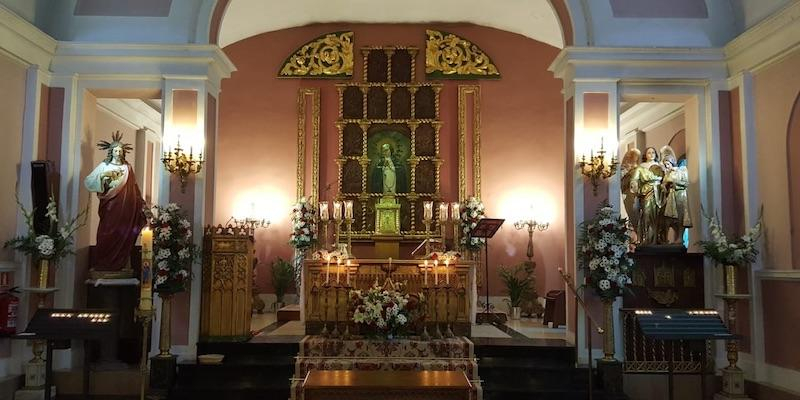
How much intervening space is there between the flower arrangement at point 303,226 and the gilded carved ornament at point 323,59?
9.51ft

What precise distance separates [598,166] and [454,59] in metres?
6.85

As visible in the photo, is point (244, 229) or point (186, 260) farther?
point (244, 229)

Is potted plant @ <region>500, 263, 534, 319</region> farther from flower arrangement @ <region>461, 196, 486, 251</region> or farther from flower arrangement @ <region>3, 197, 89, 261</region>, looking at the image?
flower arrangement @ <region>3, 197, 89, 261</region>

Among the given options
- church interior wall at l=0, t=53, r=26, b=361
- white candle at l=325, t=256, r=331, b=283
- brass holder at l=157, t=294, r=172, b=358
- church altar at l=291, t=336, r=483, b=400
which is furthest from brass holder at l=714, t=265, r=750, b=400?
church interior wall at l=0, t=53, r=26, b=361

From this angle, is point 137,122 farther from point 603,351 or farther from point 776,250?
point 776,250

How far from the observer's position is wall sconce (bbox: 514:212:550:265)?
47.6ft

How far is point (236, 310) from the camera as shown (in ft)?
30.2

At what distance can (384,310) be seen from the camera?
9000 millimetres

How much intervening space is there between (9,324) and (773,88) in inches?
383

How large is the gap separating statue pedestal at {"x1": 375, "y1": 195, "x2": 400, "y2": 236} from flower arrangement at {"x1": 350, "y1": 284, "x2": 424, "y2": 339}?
438 cm

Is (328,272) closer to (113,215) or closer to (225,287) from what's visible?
(225,287)

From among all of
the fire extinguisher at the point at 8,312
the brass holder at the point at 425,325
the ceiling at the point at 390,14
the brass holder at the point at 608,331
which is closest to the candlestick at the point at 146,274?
the fire extinguisher at the point at 8,312

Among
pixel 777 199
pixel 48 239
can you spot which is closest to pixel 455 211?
pixel 777 199

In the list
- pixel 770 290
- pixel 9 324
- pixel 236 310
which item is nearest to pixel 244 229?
pixel 236 310
